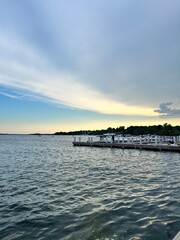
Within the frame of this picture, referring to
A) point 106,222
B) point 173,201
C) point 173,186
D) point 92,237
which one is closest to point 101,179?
point 173,186

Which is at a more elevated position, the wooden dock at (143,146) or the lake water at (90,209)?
A: the wooden dock at (143,146)

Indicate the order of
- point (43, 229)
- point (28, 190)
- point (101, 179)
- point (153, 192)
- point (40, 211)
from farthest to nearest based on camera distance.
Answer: point (101, 179), point (28, 190), point (153, 192), point (40, 211), point (43, 229)

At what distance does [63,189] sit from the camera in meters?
12.8

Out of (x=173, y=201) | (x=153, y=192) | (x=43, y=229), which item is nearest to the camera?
(x=43, y=229)

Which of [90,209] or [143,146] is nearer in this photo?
[90,209]

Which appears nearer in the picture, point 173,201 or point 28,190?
point 173,201

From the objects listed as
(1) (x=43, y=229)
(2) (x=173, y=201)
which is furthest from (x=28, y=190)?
(2) (x=173, y=201)

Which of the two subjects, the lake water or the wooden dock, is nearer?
the lake water

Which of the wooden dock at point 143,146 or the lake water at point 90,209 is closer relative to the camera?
the lake water at point 90,209

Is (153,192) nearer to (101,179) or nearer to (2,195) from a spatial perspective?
(101,179)

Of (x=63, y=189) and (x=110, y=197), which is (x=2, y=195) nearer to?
(x=63, y=189)

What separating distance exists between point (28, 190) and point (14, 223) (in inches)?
185

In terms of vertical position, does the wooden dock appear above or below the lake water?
above

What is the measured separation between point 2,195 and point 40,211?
132 inches
